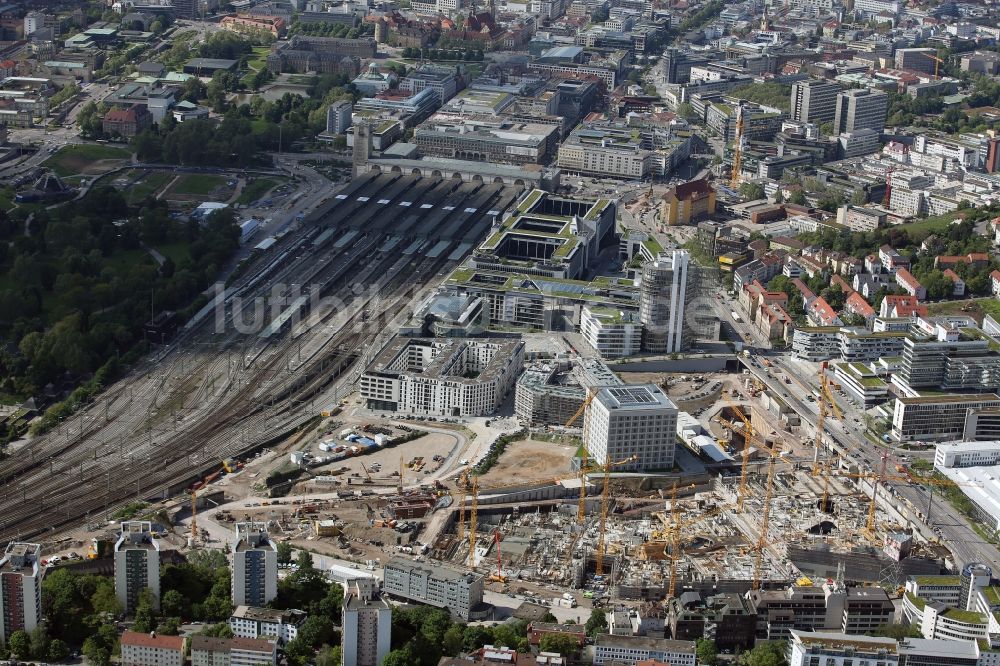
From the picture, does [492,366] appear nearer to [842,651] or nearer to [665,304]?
[665,304]

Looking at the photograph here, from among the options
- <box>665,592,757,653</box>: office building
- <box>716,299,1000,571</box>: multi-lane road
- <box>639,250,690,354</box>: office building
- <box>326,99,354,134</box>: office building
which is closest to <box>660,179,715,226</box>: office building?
<box>716,299,1000,571</box>: multi-lane road

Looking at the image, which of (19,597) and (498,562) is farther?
(498,562)

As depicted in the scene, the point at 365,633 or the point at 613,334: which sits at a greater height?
the point at 365,633

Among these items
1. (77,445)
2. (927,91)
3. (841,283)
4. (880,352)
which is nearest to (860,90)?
(927,91)

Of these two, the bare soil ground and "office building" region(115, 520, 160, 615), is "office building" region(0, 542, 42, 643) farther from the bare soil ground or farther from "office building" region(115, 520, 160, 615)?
the bare soil ground

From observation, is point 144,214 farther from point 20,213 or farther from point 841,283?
point 841,283

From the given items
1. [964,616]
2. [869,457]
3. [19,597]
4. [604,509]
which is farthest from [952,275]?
[19,597]
